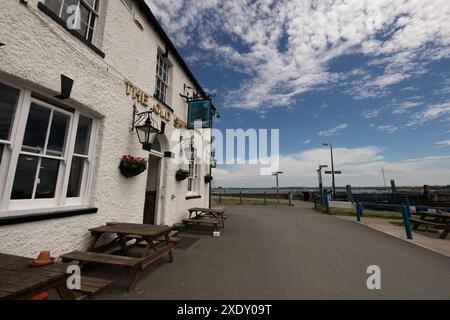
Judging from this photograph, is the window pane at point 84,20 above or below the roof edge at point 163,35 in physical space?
below

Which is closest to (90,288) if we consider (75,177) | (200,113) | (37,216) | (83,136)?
(37,216)

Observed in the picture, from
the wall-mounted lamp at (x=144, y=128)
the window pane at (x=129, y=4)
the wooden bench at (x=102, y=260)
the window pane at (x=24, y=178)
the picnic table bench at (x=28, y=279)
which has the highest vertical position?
the window pane at (x=129, y=4)

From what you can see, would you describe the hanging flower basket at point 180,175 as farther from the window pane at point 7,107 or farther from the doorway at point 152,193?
the window pane at point 7,107

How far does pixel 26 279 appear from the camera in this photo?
5.47 ft

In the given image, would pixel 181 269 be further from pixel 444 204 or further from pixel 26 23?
pixel 444 204

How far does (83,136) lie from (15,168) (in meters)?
1.33

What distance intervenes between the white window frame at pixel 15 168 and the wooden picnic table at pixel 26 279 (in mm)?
1148

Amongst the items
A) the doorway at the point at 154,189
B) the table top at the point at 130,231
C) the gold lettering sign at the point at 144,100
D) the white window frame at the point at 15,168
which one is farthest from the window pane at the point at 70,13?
the table top at the point at 130,231

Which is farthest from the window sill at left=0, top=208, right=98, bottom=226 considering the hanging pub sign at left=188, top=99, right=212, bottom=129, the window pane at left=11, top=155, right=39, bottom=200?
the hanging pub sign at left=188, top=99, right=212, bottom=129

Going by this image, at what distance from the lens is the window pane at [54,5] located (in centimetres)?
349

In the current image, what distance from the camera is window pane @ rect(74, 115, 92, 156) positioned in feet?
13.3

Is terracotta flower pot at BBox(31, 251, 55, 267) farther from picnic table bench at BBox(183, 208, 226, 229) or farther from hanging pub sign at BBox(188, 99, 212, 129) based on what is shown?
hanging pub sign at BBox(188, 99, 212, 129)

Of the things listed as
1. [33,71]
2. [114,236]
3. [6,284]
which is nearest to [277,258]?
[114,236]

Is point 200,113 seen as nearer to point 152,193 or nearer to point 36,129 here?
point 152,193
